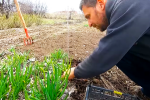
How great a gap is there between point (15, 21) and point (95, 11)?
23.5 ft

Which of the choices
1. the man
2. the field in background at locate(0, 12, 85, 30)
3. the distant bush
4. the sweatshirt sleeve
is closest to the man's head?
the man

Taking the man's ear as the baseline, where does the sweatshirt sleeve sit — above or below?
below

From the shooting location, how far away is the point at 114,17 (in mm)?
1016

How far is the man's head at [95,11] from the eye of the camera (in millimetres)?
1206

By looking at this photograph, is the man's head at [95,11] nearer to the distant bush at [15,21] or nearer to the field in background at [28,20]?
the field in background at [28,20]

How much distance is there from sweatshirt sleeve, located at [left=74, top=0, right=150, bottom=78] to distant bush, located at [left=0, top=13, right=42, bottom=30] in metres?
6.51

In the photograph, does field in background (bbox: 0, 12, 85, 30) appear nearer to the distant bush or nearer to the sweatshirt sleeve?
the distant bush

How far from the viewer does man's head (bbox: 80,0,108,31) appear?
1206 millimetres

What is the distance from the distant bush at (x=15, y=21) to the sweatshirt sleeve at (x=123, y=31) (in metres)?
6.51

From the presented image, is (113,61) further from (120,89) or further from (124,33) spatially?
(120,89)

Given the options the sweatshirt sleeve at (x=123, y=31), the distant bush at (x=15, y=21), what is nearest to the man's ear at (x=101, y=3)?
the sweatshirt sleeve at (x=123, y=31)

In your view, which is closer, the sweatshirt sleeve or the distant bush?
the sweatshirt sleeve

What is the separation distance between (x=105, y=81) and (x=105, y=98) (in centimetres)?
33

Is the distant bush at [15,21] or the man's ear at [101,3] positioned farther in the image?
the distant bush at [15,21]
